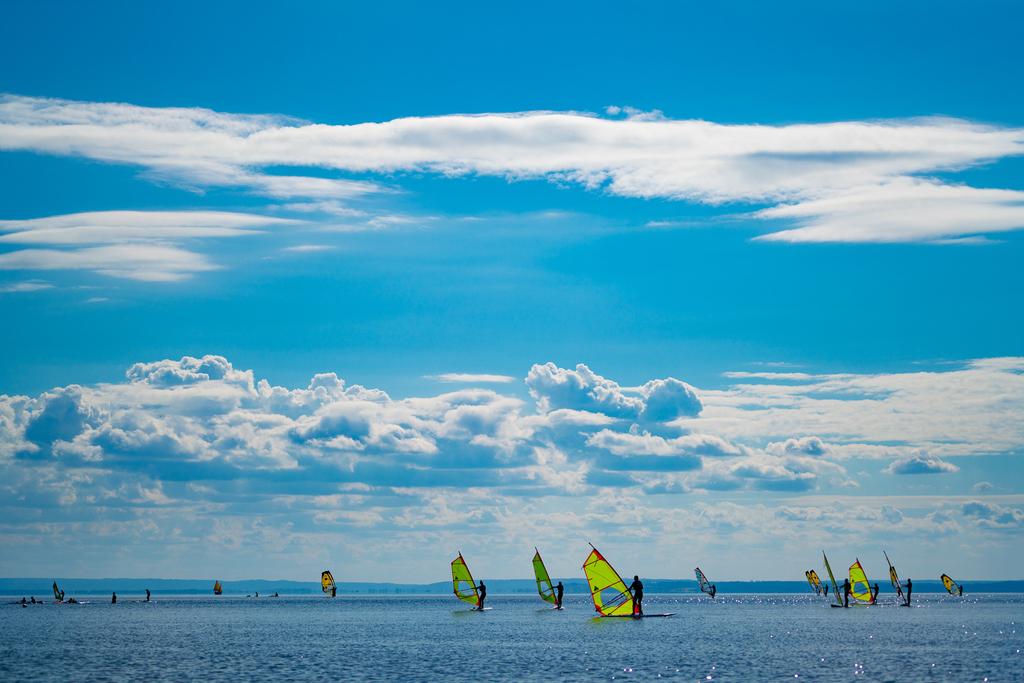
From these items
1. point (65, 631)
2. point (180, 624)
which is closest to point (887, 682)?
point (65, 631)

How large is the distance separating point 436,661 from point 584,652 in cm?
766

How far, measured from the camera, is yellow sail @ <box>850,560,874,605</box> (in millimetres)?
119875

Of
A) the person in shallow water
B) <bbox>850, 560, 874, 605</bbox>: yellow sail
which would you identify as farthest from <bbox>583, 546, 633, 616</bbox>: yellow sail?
<bbox>850, 560, 874, 605</bbox>: yellow sail

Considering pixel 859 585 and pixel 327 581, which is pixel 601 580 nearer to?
pixel 859 585

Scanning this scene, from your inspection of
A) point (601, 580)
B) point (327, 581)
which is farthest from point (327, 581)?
point (601, 580)

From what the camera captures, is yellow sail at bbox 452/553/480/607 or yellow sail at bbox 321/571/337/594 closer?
yellow sail at bbox 452/553/480/607

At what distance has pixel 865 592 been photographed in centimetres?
12925

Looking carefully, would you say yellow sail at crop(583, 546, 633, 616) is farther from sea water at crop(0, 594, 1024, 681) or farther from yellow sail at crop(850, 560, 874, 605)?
yellow sail at crop(850, 560, 874, 605)

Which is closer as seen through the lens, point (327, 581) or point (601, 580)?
point (601, 580)

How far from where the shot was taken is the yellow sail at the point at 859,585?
119875 millimetres

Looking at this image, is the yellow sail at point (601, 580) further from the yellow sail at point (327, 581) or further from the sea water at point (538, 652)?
the yellow sail at point (327, 581)

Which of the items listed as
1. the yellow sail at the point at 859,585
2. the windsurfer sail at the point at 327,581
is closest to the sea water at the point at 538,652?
the yellow sail at the point at 859,585

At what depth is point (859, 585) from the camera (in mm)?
127938

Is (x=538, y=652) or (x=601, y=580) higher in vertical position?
(x=601, y=580)
